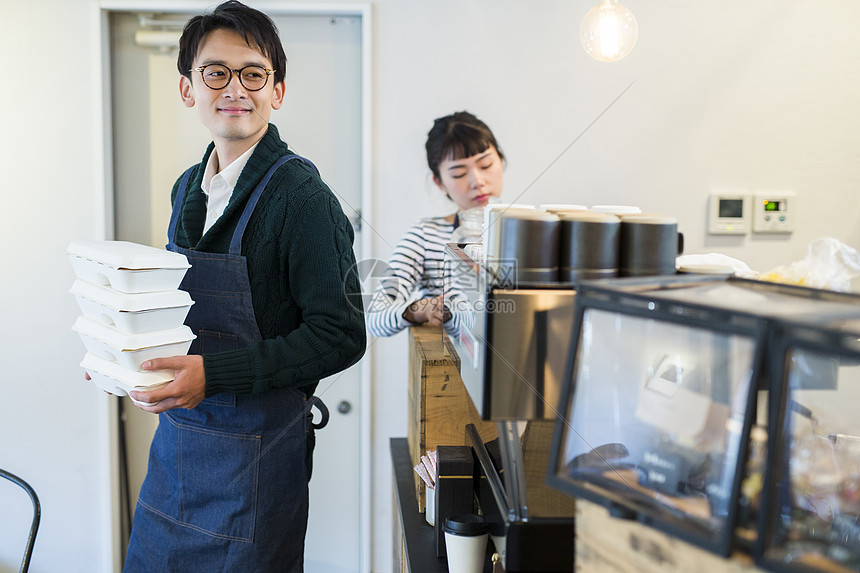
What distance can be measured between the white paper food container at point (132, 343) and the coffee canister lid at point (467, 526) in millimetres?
565

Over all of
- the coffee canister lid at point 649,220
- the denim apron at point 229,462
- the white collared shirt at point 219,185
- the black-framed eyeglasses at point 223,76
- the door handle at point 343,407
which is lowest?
the door handle at point 343,407

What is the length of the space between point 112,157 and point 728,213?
2110 mm

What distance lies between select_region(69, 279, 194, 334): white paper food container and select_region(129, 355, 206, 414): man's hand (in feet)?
0.20

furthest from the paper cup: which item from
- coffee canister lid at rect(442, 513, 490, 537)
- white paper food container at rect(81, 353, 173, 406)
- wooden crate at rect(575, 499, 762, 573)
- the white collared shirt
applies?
the white collared shirt

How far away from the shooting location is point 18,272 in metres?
2.28

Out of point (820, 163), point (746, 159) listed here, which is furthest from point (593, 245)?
point (820, 163)

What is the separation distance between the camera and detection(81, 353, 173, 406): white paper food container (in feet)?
3.82

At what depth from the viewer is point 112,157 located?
232cm

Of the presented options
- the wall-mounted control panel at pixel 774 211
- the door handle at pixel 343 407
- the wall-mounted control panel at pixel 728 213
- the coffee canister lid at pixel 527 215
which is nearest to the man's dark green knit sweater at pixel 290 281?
the coffee canister lid at pixel 527 215

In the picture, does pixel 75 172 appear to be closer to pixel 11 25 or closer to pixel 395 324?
pixel 11 25

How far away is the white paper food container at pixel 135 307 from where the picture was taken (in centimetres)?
113

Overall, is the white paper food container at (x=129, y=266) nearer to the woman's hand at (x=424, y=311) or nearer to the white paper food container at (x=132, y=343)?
the white paper food container at (x=132, y=343)

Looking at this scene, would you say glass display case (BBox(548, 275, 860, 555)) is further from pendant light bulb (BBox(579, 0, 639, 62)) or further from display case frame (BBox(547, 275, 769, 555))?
pendant light bulb (BBox(579, 0, 639, 62))

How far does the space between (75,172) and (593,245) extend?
2.04m
